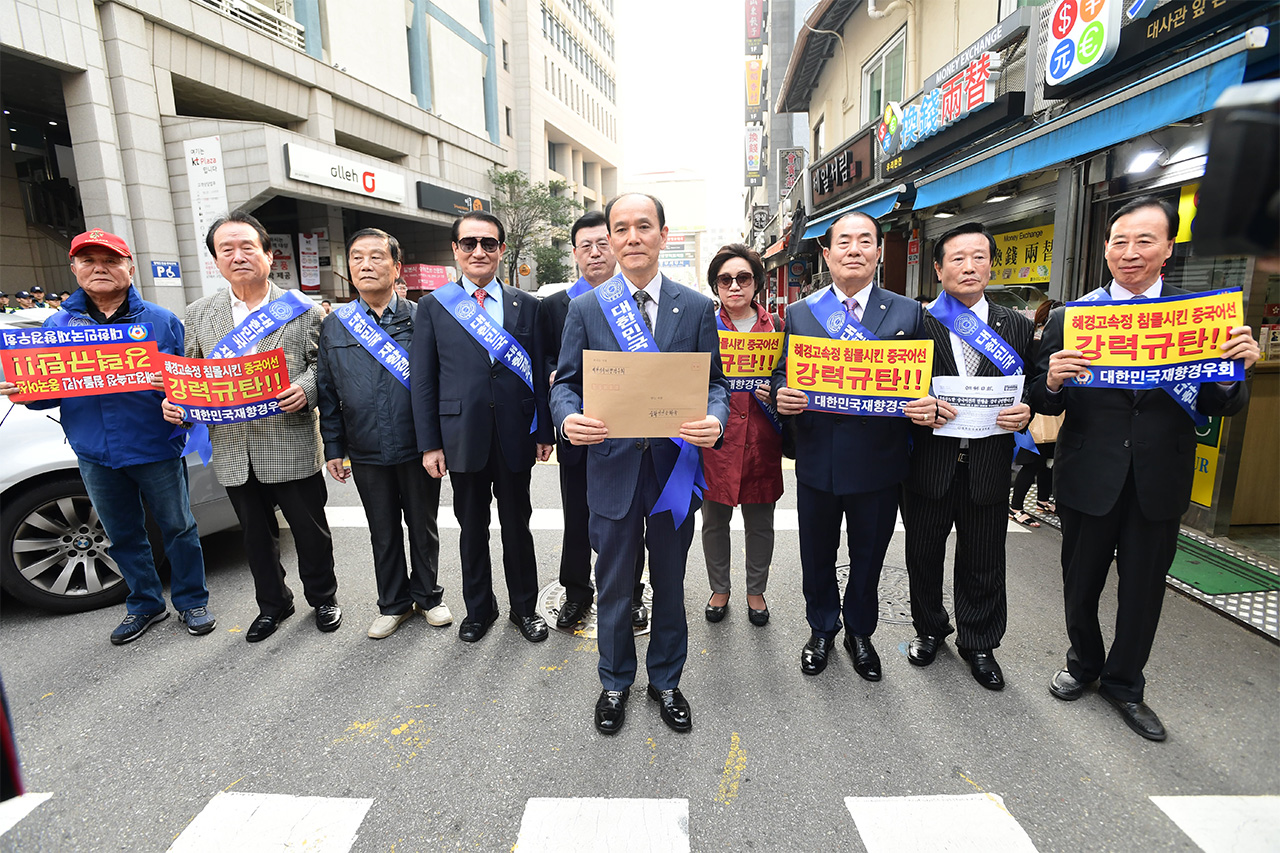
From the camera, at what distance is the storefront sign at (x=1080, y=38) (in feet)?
17.2

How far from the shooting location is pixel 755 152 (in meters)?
38.7

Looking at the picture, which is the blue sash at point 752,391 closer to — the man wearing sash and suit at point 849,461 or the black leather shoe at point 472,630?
the man wearing sash and suit at point 849,461

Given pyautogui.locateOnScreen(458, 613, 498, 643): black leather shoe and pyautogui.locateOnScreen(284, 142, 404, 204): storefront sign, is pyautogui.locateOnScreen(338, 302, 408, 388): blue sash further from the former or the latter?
pyautogui.locateOnScreen(284, 142, 404, 204): storefront sign

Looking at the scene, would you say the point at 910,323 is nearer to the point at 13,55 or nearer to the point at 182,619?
the point at 182,619

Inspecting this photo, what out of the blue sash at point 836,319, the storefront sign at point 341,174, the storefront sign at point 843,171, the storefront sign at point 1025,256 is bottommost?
the blue sash at point 836,319

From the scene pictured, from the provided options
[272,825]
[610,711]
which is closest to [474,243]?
[610,711]

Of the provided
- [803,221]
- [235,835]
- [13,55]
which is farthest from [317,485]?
[13,55]

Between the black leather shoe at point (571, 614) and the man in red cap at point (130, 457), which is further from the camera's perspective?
Result: the black leather shoe at point (571, 614)

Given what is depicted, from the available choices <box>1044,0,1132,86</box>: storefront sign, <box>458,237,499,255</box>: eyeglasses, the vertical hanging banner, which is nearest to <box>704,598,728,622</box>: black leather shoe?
<box>458,237,499,255</box>: eyeglasses

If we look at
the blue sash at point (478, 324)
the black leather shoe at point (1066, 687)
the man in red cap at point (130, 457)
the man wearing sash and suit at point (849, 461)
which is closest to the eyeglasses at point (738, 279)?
the man wearing sash and suit at point (849, 461)

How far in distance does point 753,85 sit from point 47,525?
137ft

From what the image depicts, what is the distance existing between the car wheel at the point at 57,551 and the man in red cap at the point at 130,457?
0.10 metres

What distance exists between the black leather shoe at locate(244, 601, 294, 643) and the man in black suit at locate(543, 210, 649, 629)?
1572 millimetres

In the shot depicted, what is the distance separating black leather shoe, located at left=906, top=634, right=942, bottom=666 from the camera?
3.05 meters
